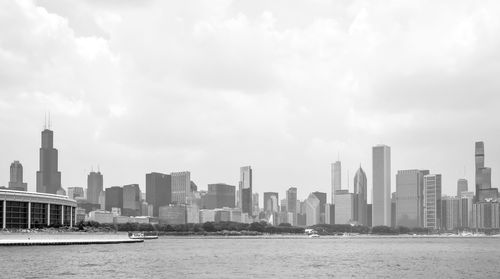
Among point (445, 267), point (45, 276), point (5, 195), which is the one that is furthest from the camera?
point (5, 195)

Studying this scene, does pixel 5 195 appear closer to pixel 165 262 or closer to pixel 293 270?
pixel 165 262

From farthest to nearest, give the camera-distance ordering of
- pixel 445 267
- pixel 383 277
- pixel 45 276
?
pixel 445 267, pixel 383 277, pixel 45 276

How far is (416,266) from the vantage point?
380ft

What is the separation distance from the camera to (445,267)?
114500mm

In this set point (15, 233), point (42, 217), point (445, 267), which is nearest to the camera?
point (445, 267)

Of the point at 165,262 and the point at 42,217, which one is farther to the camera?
the point at 42,217

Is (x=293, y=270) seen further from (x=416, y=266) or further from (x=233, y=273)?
(x=416, y=266)

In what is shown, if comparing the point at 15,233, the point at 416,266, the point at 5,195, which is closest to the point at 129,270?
the point at 416,266

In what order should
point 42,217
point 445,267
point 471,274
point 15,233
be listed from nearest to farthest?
point 471,274
point 445,267
point 15,233
point 42,217

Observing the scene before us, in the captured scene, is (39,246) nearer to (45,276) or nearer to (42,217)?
(42,217)

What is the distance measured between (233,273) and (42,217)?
372 ft

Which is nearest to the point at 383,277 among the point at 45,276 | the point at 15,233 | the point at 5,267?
the point at 45,276

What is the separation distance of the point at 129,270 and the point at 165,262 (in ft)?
66.1

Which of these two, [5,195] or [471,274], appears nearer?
[471,274]
